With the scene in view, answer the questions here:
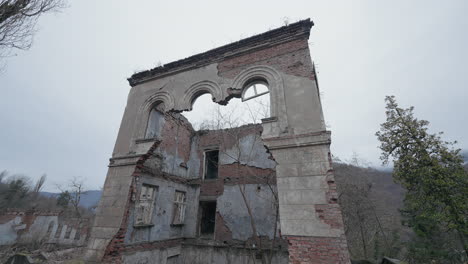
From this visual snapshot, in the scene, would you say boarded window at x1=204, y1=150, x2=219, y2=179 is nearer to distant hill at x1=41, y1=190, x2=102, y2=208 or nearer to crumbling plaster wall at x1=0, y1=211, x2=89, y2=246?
crumbling plaster wall at x1=0, y1=211, x2=89, y2=246

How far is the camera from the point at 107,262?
5672 mm

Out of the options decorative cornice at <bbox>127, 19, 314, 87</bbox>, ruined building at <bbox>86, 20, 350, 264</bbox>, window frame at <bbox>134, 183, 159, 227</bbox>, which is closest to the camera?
ruined building at <bbox>86, 20, 350, 264</bbox>

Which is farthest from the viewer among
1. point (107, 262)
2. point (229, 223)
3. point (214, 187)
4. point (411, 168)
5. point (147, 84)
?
point (214, 187)

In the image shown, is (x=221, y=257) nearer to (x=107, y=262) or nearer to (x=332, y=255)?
(x=107, y=262)

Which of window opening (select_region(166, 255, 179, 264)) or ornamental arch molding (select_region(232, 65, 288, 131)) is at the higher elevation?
ornamental arch molding (select_region(232, 65, 288, 131))

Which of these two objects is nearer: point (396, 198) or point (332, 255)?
point (332, 255)

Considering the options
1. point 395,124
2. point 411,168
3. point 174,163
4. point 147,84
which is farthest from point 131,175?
point 395,124

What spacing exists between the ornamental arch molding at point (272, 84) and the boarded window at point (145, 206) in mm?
6675

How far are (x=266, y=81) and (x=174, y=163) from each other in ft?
26.0

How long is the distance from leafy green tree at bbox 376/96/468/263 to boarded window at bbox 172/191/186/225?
1197 cm

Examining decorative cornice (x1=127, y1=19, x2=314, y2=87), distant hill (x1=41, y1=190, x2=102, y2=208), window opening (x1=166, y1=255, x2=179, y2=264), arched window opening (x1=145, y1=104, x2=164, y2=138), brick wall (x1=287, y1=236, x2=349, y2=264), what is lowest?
window opening (x1=166, y1=255, x2=179, y2=264)

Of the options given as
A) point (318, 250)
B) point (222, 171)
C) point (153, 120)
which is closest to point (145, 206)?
point (153, 120)

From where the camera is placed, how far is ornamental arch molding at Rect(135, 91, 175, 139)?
7.22m

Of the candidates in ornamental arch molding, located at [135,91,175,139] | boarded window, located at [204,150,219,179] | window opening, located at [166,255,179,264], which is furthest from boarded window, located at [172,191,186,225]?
ornamental arch molding, located at [135,91,175,139]
